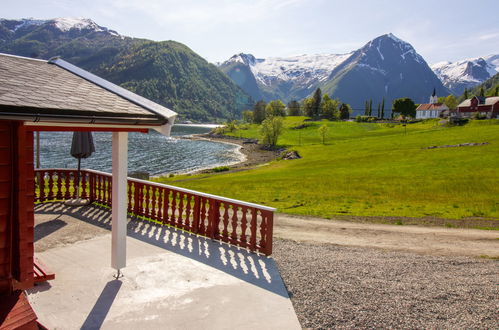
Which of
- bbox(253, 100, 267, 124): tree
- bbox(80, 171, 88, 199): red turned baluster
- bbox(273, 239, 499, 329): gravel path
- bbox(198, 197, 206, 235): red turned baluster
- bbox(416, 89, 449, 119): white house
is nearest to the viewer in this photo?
bbox(273, 239, 499, 329): gravel path

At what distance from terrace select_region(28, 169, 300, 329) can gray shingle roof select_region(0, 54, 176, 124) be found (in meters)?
3.20

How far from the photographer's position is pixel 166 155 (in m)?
70.9

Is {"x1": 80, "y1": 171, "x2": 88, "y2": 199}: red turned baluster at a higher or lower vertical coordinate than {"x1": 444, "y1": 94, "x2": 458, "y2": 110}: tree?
lower

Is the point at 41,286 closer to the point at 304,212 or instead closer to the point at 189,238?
the point at 189,238

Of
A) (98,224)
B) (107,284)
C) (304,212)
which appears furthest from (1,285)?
(304,212)

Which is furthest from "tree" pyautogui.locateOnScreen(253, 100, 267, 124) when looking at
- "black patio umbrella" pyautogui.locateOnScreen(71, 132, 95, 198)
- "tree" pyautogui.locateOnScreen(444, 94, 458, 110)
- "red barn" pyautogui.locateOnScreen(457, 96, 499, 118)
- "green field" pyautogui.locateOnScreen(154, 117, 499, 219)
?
"black patio umbrella" pyautogui.locateOnScreen(71, 132, 95, 198)

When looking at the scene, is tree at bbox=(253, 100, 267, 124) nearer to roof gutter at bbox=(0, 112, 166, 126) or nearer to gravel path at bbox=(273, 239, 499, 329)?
gravel path at bbox=(273, 239, 499, 329)

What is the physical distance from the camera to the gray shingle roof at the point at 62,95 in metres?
4.45

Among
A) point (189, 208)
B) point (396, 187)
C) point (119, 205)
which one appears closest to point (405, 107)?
point (396, 187)

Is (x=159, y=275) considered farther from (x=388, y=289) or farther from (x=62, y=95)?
(x=388, y=289)

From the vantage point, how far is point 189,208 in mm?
9781

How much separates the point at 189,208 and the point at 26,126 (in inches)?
219

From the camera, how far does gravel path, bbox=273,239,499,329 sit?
5566 millimetres

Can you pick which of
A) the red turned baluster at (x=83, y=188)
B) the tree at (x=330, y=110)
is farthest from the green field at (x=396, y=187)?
the tree at (x=330, y=110)
